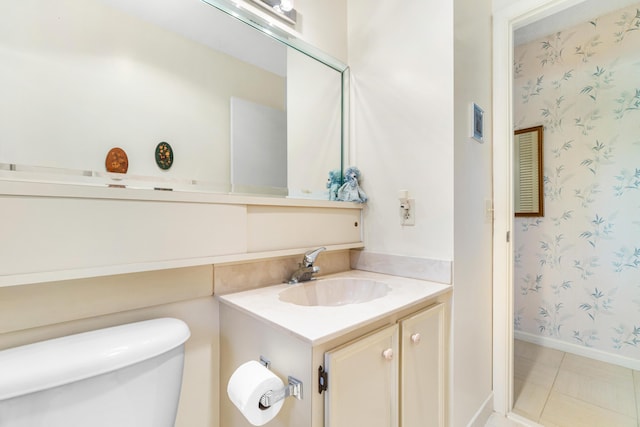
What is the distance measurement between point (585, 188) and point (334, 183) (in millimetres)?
1920

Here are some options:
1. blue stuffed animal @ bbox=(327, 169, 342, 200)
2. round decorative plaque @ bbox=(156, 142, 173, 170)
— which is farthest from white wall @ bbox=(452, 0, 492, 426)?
round decorative plaque @ bbox=(156, 142, 173, 170)

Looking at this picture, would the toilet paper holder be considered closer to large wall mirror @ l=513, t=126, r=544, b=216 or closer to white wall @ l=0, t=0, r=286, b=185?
white wall @ l=0, t=0, r=286, b=185

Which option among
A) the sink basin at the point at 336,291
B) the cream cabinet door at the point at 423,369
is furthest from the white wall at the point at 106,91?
the cream cabinet door at the point at 423,369

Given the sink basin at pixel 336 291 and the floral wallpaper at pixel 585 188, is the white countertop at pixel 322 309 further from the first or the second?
the floral wallpaper at pixel 585 188

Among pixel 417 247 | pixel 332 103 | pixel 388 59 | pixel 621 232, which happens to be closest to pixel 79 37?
pixel 332 103

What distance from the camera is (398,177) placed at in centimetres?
140

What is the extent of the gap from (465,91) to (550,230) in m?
1.62

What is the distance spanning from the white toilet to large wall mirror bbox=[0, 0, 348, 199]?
47 cm

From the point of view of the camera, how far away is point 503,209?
1.54 meters

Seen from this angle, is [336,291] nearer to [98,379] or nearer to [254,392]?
[254,392]

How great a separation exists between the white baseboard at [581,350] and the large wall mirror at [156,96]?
2.22m

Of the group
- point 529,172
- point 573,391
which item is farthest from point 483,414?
point 529,172

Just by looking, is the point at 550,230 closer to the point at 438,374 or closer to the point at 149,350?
the point at 438,374

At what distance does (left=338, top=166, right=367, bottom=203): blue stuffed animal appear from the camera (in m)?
1.50
